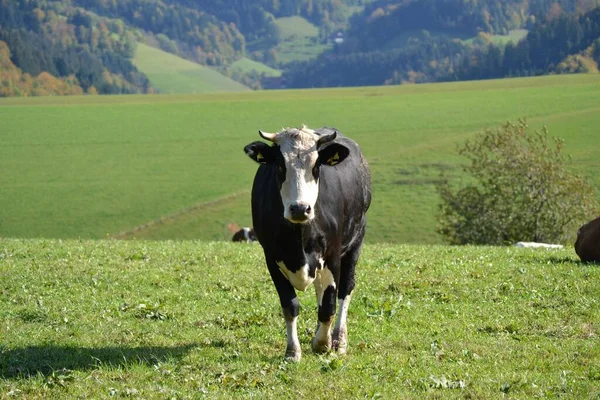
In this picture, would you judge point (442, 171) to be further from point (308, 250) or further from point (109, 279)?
point (308, 250)

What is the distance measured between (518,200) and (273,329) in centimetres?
3960

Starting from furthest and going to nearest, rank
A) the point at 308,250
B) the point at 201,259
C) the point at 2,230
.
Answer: the point at 2,230
the point at 201,259
the point at 308,250

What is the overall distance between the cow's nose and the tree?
3952 cm

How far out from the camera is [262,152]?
1108 centimetres

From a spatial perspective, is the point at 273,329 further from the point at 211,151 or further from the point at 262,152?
the point at 211,151

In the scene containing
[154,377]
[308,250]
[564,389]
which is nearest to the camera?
[564,389]

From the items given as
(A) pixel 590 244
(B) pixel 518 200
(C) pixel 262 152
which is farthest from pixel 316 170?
(B) pixel 518 200

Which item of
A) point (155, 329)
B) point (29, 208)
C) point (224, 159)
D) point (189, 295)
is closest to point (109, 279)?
point (189, 295)

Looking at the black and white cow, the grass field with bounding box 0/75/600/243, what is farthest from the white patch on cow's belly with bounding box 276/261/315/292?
→ the grass field with bounding box 0/75/600/243

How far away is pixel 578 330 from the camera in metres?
12.6

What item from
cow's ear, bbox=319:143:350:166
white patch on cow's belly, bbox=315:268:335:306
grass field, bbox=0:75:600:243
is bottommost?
grass field, bbox=0:75:600:243

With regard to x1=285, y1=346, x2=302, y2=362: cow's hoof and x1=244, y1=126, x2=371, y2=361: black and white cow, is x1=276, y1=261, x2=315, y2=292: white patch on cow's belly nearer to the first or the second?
x1=244, y1=126, x2=371, y2=361: black and white cow

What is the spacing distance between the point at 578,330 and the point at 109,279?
8.29 m

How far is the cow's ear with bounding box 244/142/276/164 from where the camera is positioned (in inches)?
435
